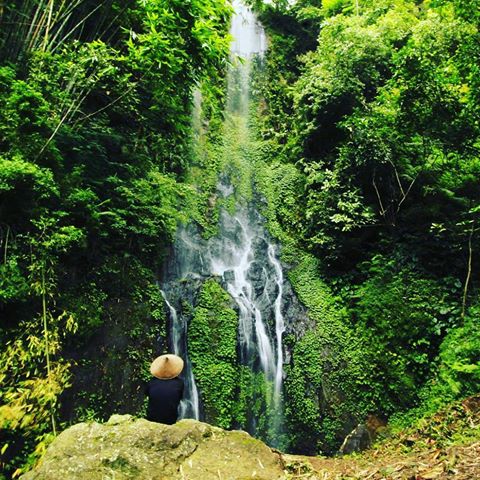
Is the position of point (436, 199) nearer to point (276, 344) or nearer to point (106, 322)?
point (276, 344)

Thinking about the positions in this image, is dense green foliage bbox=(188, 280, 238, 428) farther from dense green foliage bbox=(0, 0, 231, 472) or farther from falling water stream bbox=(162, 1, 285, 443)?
dense green foliage bbox=(0, 0, 231, 472)

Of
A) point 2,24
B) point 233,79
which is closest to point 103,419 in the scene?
point 2,24

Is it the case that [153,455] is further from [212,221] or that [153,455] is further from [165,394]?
[212,221]

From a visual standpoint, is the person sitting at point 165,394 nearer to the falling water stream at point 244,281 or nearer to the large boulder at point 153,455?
the large boulder at point 153,455

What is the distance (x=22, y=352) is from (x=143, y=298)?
2.90 metres

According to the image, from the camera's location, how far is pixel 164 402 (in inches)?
166

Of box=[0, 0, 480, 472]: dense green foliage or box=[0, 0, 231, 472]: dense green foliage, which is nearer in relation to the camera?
box=[0, 0, 231, 472]: dense green foliage

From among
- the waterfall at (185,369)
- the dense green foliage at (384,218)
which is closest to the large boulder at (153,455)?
the waterfall at (185,369)

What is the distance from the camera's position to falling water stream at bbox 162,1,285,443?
7.63 metres

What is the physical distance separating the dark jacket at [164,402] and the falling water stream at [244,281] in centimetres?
292

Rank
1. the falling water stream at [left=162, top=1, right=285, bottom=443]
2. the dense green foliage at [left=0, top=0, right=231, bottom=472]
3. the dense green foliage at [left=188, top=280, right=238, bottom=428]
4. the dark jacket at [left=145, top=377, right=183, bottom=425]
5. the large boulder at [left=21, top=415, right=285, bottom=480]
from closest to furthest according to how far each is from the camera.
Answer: the large boulder at [left=21, top=415, right=285, bottom=480] < the dark jacket at [left=145, top=377, right=183, bottom=425] < the dense green foliage at [left=0, top=0, right=231, bottom=472] < the dense green foliage at [left=188, top=280, right=238, bottom=428] < the falling water stream at [left=162, top=1, right=285, bottom=443]

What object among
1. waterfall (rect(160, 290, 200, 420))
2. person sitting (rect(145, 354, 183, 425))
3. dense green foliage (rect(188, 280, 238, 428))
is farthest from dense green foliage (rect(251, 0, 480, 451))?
person sitting (rect(145, 354, 183, 425))

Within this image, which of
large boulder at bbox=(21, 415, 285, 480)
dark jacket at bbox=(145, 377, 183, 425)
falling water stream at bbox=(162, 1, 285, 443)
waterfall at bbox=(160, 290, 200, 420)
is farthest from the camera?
falling water stream at bbox=(162, 1, 285, 443)

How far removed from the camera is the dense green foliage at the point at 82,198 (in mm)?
4773
